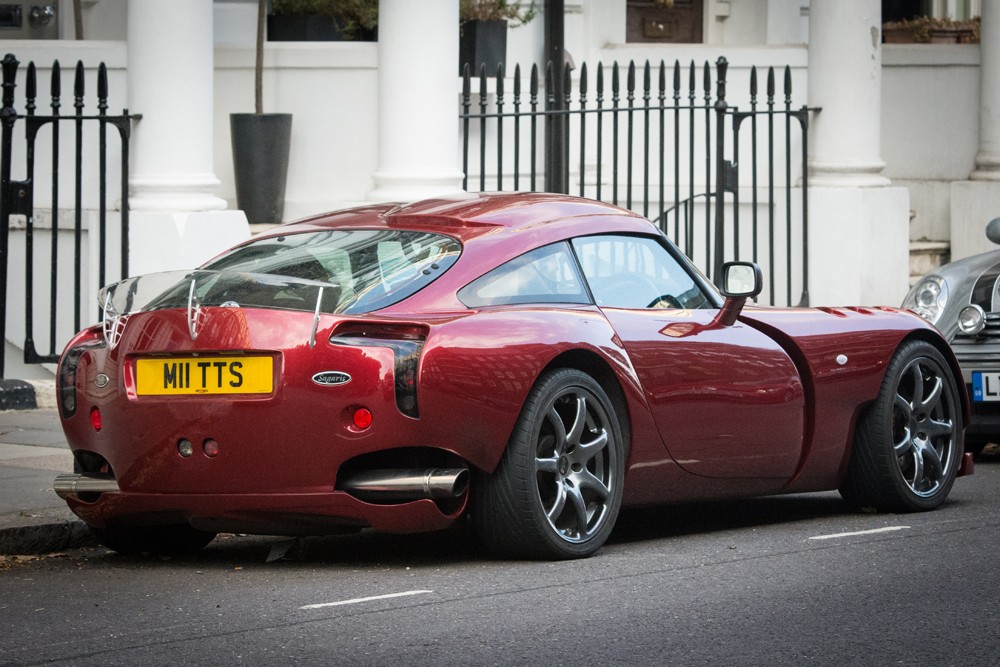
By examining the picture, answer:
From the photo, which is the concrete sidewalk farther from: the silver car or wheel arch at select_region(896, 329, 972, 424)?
the silver car

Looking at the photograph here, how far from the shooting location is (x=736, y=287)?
7082mm

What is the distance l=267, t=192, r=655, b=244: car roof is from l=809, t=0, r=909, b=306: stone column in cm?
774

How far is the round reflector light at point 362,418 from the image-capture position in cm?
589

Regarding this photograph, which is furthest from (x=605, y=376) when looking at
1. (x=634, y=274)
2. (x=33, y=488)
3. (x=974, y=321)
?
(x=974, y=321)

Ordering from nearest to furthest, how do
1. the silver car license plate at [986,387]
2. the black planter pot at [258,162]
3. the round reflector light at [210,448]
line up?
1. the round reflector light at [210,448]
2. the silver car license plate at [986,387]
3. the black planter pot at [258,162]

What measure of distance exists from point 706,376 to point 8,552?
2.79 m

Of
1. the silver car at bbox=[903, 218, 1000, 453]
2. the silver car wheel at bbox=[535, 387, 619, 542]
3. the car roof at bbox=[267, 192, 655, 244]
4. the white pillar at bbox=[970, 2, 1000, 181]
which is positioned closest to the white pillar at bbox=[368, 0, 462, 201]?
the silver car at bbox=[903, 218, 1000, 453]

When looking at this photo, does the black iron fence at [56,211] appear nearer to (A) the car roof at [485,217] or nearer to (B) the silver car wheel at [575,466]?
(A) the car roof at [485,217]

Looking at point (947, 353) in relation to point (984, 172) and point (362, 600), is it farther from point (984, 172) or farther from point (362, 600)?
point (984, 172)

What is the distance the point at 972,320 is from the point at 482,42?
22.6 feet

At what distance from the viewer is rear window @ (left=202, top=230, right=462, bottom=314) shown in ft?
20.3

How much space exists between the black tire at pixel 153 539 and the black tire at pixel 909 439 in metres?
2.81

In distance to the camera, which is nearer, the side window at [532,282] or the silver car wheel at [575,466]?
the silver car wheel at [575,466]

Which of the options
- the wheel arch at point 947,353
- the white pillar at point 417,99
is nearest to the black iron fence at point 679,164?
the white pillar at point 417,99
